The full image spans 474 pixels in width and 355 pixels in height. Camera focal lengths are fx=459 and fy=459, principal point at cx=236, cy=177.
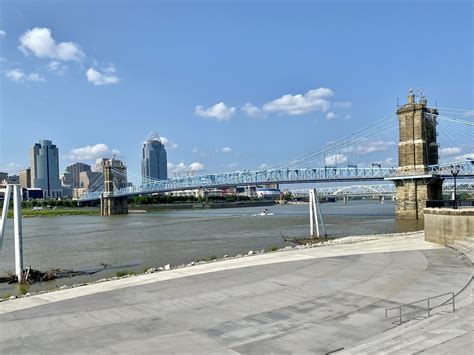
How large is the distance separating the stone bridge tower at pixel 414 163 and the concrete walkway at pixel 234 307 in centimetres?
5089

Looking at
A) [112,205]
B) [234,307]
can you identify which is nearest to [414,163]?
[234,307]

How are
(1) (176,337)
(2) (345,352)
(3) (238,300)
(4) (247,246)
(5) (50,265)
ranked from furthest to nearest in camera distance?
(4) (247,246) → (5) (50,265) → (3) (238,300) → (1) (176,337) → (2) (345,352)

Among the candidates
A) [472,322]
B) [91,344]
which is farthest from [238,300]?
[472,322]

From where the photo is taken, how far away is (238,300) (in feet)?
41.9

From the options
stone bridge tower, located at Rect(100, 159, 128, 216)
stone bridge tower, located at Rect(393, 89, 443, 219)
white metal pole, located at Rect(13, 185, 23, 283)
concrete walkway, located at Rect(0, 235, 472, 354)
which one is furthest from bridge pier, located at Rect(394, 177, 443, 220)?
stone bridge tower, located at Rect(100, 159, 128, 216)

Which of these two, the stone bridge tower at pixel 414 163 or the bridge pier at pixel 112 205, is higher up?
the stone bridge tower at pixel 414 163

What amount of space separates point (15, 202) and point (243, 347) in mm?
16977

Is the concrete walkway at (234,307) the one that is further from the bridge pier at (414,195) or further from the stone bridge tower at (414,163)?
the stone bridge tower at (414,163)

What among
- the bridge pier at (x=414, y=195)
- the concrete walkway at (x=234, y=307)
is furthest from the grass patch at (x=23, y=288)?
the bridge pier at (x=414, y=195)

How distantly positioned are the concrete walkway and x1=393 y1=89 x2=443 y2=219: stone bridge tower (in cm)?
5089

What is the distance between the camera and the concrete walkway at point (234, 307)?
9273 millimetres

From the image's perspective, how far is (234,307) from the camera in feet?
39.3

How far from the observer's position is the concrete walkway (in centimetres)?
927

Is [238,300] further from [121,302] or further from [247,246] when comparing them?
[247,246]
